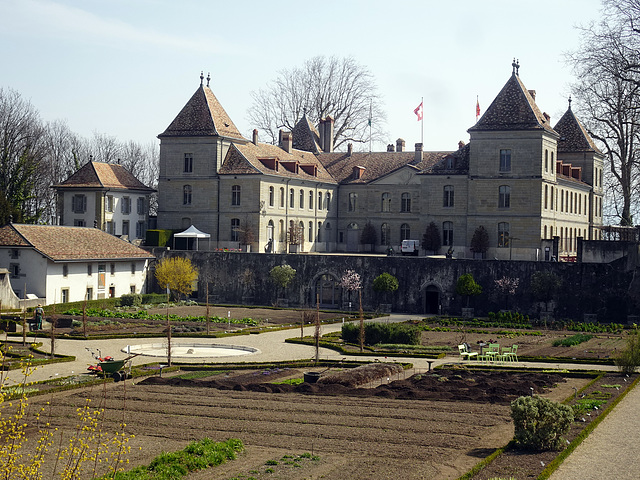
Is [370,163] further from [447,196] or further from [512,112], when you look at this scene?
[512,112]

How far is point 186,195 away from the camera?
215 ft

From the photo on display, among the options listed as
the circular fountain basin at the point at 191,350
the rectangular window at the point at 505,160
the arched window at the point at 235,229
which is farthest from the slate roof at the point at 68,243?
the rectangular window at the point at 505,160

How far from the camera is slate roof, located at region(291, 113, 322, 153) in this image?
7750cm

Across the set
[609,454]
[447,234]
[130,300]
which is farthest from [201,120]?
[609,454]

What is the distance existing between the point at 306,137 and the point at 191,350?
44356mm

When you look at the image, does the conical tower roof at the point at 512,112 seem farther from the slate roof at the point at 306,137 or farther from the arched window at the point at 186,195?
the slate roof at the point at 306,137

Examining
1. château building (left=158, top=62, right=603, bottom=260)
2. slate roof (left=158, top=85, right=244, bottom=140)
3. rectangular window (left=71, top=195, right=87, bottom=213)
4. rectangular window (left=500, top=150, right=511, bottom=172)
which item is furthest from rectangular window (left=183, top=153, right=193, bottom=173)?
rectangular window (left=500, top=150, right=511, bottom=172)

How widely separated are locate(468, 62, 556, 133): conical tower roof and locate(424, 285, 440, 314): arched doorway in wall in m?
11.9

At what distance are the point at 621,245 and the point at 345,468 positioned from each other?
120 feet

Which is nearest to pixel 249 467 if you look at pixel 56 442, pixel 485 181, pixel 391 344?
pixel 56 442

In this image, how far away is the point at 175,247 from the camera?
6275 cm

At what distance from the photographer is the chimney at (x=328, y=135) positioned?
78.7m

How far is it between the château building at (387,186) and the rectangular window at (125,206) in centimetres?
239

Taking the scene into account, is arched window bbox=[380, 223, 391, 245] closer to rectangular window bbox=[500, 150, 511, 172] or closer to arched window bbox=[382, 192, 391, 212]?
arched window bbox=[382, 192, 391, 212]
